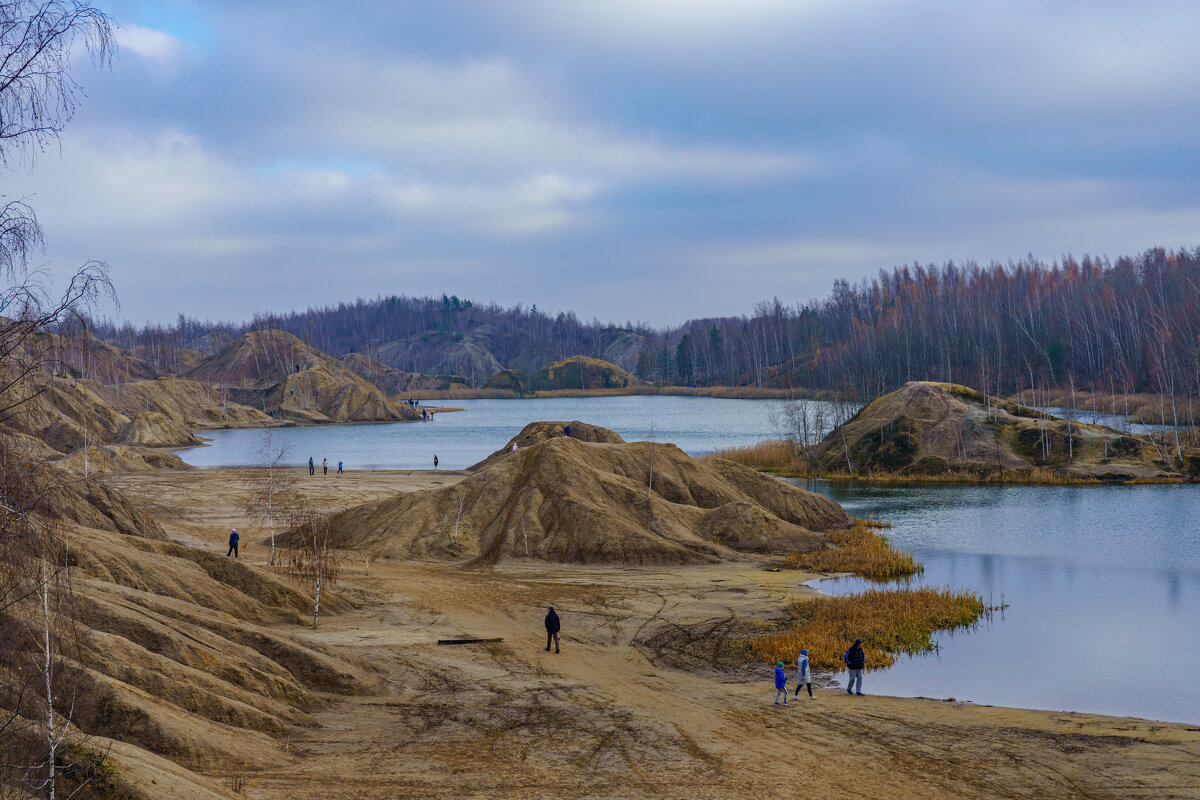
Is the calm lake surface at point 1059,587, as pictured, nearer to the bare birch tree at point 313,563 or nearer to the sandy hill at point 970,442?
the sandy hill at point 970,442

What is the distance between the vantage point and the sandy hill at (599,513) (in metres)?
46.8

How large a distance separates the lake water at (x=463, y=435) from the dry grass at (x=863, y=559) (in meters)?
40.5

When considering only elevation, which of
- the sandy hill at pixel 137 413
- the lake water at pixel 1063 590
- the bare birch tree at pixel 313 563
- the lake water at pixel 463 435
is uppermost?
the sandy hill at pixel 137 413

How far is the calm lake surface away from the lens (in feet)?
86.8

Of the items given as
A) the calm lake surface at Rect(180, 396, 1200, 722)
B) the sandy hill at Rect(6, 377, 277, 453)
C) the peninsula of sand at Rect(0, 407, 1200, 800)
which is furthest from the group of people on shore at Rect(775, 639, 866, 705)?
the sandy hill at Rect(6, 377, 277, 453)

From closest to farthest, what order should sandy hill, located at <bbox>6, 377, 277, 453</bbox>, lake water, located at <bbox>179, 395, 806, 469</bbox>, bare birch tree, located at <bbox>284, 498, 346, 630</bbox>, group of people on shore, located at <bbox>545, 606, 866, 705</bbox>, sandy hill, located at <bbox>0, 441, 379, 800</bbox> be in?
sandy hill, located at <bbox>0, 441, 379, 800</bbox>, group of people on shore, located at <bbox>545, 606, 866, 705</bbox>, bare birch tree, located at <bbox>284, 498, 346, 630</bbox>, sandy hill, located at <bbox>6, 377, 277, 453</bbox>, lake water, located at <bbox>179, 395, 806, 469</bbox>

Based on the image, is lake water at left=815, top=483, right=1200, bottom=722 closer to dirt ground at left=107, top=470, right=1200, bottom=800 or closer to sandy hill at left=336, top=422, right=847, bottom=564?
dirt ground at left=107, top=470, right=1200, bottom=800

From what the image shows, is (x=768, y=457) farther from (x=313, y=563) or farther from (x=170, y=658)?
(x=170, y=658)

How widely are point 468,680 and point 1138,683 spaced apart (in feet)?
62.4

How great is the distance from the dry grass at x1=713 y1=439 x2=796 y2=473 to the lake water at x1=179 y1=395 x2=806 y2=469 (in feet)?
16.6

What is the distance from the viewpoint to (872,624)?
32.1 meters

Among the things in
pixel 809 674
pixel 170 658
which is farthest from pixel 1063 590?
pixel 170 658

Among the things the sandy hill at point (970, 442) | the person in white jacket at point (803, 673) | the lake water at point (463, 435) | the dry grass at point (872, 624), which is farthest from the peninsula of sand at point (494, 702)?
the lake water at point (463, 435)

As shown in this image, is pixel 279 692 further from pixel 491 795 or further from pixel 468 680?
pixel 491 795
